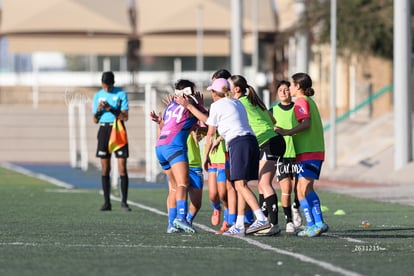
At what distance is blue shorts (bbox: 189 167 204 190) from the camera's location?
16.2m

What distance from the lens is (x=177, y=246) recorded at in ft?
44.5

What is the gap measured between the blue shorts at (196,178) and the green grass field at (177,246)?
0.55 meters

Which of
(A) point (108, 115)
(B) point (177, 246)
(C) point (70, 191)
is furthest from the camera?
(C) point (70, 191)

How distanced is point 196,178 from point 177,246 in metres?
2.83

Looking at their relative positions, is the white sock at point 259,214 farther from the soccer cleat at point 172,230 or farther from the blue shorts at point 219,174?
the blue shorts at point 219,174

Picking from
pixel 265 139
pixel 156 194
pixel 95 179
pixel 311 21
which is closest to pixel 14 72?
pixel 311 21

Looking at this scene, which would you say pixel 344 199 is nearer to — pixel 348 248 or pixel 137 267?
pixel 348 248

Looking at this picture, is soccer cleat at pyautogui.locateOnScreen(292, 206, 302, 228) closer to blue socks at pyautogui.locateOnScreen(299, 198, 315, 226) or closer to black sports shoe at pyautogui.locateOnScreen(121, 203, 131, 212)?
blue socks at pyautogui.locateOnScreen(299, 198, 315, 226)

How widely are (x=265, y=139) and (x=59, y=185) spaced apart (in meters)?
13.6

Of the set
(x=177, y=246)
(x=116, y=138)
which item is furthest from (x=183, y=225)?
(x=116, y=138)

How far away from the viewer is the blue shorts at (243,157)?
14.9 metres

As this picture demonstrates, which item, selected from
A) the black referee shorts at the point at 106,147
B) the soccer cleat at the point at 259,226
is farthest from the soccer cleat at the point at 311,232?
the black referee shorts at the point at 106,147

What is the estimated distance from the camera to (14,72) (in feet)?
328

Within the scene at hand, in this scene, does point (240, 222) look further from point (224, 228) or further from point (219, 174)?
point (219, 174)
